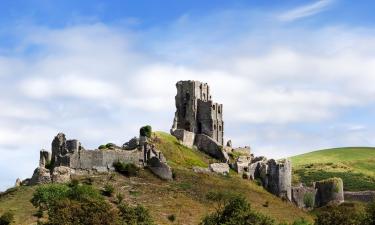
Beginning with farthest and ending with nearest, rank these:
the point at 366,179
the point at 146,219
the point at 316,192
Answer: the point at 366,179 < the point at 316,192 < the point at 146,219

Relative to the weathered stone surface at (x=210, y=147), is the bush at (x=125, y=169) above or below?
below

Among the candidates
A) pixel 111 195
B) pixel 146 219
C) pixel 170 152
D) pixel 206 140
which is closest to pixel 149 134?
pixel 170 152

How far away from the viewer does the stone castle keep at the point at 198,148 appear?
118m

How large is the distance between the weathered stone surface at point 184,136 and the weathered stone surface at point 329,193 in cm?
2492

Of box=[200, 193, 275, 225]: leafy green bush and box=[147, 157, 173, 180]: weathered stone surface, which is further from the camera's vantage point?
box=[147, 157, 173, 180]: weathered stone surface

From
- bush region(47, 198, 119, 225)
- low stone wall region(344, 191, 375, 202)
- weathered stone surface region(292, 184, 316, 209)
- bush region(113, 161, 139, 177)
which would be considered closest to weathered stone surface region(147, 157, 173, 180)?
bush region(113, 161, 139, 177)

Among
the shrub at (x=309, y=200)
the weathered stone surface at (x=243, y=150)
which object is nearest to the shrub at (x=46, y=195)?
the shrub at (x=309, y=200)

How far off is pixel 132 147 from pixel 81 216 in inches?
1488

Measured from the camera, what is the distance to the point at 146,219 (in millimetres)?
99562

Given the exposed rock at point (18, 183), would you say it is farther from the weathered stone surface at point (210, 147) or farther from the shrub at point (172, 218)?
the weathered stone surface at point (210, 147)

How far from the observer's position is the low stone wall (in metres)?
156

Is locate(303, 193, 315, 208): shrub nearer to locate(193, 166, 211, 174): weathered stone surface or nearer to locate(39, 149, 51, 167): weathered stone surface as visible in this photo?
locate(193, 166, 211, 174): weathered stone surface

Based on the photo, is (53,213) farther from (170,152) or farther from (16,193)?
(170,152)

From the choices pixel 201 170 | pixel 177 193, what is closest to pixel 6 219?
pixel 177 193
